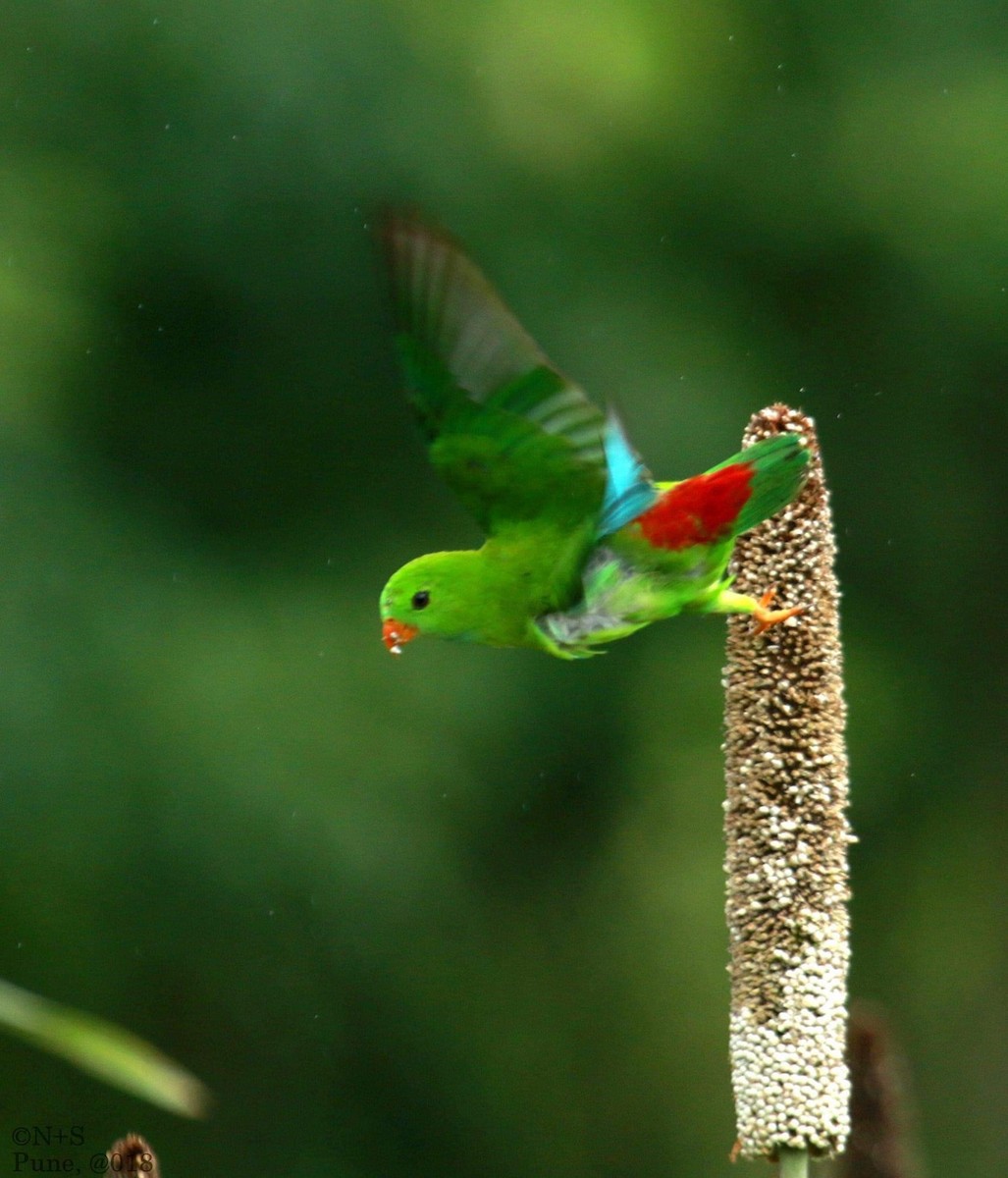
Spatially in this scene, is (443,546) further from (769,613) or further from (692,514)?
(769,613)

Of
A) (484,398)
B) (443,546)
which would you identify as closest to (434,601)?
(484,398)

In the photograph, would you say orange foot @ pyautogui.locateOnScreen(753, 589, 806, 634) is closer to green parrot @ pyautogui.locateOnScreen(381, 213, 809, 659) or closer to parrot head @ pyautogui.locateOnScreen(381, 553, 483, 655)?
green parrot @ pyautogui.locateOnScreen(381, 213, 809, 659)

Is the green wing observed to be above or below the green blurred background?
below

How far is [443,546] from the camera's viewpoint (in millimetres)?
7633

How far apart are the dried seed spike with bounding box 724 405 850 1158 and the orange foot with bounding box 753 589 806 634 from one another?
0.09 ft

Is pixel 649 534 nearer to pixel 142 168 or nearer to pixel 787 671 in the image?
pixel 787 671

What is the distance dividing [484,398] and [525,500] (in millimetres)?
278

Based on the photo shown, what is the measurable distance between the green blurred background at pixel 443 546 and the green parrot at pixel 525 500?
3611 millimetres

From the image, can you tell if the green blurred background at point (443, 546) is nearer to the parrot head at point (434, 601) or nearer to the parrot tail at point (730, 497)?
the parrot head at point (434, 601)

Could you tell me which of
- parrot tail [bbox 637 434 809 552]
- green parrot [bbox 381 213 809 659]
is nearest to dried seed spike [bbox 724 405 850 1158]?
parrot tail [bbox 637 434 809 552]

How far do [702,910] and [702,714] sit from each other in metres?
0.95

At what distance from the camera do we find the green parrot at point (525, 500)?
2.88m

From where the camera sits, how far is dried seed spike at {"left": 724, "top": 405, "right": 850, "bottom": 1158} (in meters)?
2.31

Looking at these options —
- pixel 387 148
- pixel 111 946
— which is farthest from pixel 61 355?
pixel 111 946
